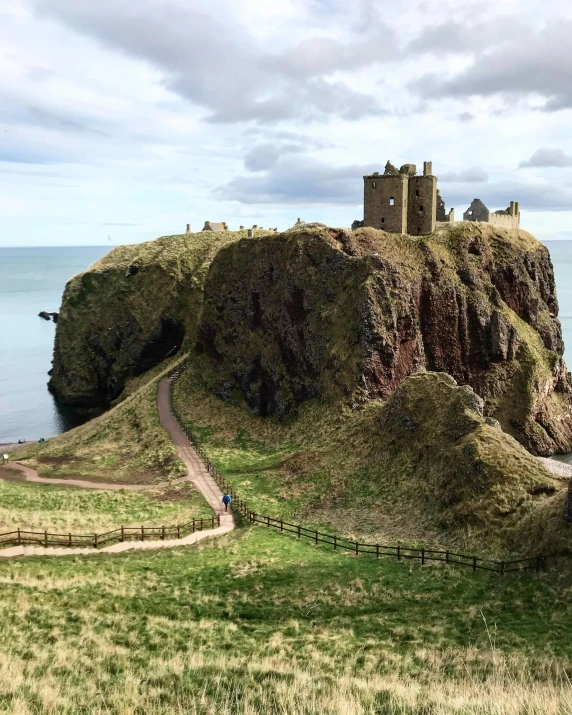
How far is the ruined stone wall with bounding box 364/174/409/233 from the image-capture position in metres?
65.3

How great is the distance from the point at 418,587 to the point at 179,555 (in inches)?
501

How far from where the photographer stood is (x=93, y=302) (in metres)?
98.2

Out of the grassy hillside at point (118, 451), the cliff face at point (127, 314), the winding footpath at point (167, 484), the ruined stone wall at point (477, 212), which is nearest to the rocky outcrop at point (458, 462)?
the winding footpath at point (167, 484)

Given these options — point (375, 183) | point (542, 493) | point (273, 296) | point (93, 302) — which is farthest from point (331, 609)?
point (93, 302)

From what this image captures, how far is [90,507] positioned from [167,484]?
23.9 feet

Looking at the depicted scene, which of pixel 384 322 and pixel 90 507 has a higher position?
pixel 384 322

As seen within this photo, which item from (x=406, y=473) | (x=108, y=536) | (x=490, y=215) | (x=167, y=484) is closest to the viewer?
(x=108, y=536)

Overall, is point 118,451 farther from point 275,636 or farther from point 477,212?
point 477,212

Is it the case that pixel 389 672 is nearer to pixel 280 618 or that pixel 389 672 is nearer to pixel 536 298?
pixel 280 618

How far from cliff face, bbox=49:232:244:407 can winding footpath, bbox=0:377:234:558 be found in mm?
17656

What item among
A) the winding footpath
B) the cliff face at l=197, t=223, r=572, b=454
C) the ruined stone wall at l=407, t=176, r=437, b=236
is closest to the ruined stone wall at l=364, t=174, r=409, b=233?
the ruined stone wall at l=407, t=176, r=437, b=236

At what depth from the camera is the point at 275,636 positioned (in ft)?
73.7

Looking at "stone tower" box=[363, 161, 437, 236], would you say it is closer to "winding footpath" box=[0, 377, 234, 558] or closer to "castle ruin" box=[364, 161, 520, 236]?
"castle ruin" box=[364, 161, 520, 236]

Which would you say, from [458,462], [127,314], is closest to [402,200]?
[458,462]
